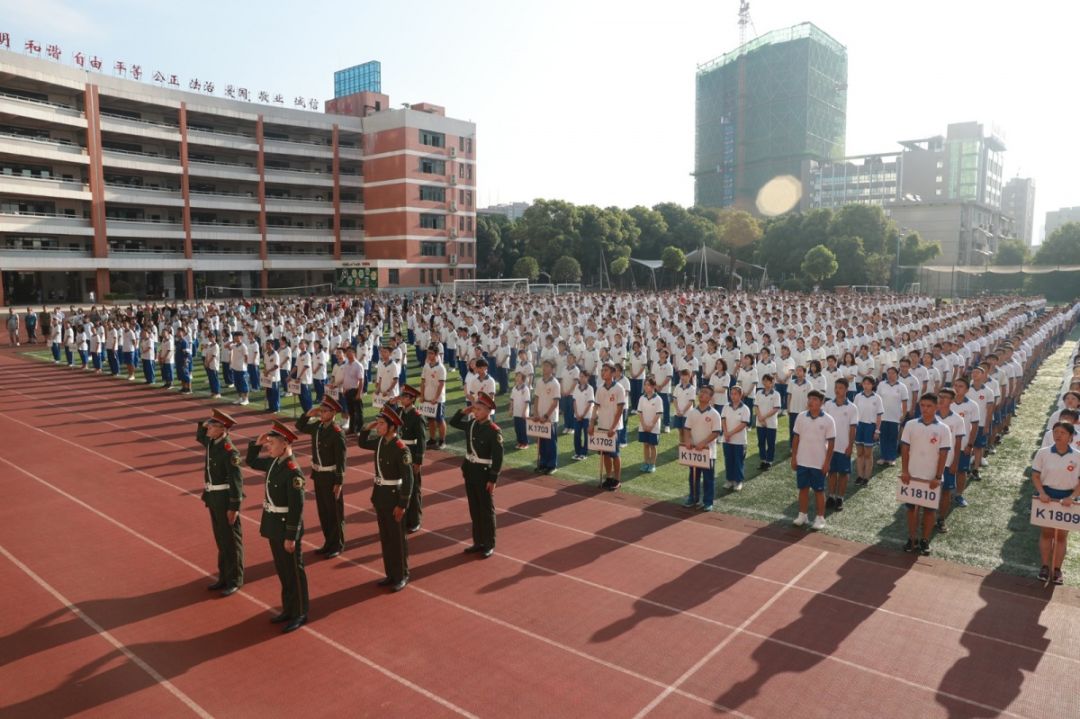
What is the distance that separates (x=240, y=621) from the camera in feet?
22.3

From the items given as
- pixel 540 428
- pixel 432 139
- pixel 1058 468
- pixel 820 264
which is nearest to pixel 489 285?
pixel 432 139

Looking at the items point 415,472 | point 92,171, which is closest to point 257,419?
point 415,472

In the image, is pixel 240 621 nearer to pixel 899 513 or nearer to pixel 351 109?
pixel 899 513

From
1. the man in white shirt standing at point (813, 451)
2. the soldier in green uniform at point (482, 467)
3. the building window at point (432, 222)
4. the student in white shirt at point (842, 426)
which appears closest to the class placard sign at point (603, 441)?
the man in white shirt standing at point (813, 451)

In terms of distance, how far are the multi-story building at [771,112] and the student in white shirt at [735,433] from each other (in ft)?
368

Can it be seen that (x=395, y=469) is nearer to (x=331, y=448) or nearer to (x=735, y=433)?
(x=331, y=448)

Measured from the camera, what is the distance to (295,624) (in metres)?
6.61

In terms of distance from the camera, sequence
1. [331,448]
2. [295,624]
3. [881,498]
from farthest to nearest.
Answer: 1. [881,498]
2. [331,448]
3. [295,624]

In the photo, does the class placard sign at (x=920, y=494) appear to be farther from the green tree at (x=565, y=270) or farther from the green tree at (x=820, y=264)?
the green tree at (x=565, y=270)

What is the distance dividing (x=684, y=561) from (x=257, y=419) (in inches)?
430

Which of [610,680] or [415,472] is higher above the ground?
[415,472]

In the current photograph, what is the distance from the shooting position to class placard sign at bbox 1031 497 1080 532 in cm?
720

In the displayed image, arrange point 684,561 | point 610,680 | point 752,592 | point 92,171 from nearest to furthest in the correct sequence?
1. point 610,680
2. point 752,592
3. point 684,561
4. point 92,171

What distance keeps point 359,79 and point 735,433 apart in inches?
2653
